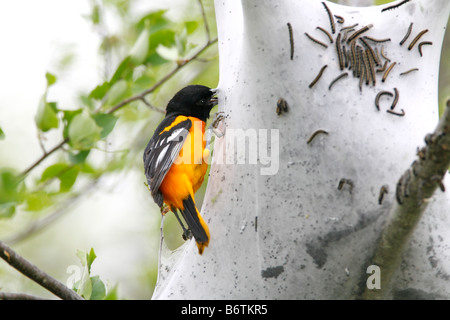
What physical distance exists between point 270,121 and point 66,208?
2.53 m

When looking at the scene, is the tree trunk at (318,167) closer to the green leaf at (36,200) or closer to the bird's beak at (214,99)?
the bird's beak at (214,99)

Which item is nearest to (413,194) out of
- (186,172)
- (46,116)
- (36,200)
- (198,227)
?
(198,227)

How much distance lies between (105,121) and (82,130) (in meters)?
0.26

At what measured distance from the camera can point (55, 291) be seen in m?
2.63

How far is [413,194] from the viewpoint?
2.36 meters

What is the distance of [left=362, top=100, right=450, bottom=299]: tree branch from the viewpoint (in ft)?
7.14

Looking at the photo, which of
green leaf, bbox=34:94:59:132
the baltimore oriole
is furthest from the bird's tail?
green leaf, bbox=34:94:59:132

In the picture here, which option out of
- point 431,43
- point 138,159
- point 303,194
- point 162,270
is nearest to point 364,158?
point 303,194

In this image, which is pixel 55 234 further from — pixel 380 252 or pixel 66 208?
pixel 380 252

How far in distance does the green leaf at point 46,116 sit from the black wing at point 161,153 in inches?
33.5

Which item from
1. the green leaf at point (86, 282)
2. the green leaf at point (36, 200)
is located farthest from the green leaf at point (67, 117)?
the green leaf at point (86, 282)

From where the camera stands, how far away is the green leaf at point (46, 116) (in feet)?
9.71

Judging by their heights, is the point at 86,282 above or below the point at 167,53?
below

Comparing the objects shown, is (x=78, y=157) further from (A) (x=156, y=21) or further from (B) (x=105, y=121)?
(A) (x=156, y=21)
